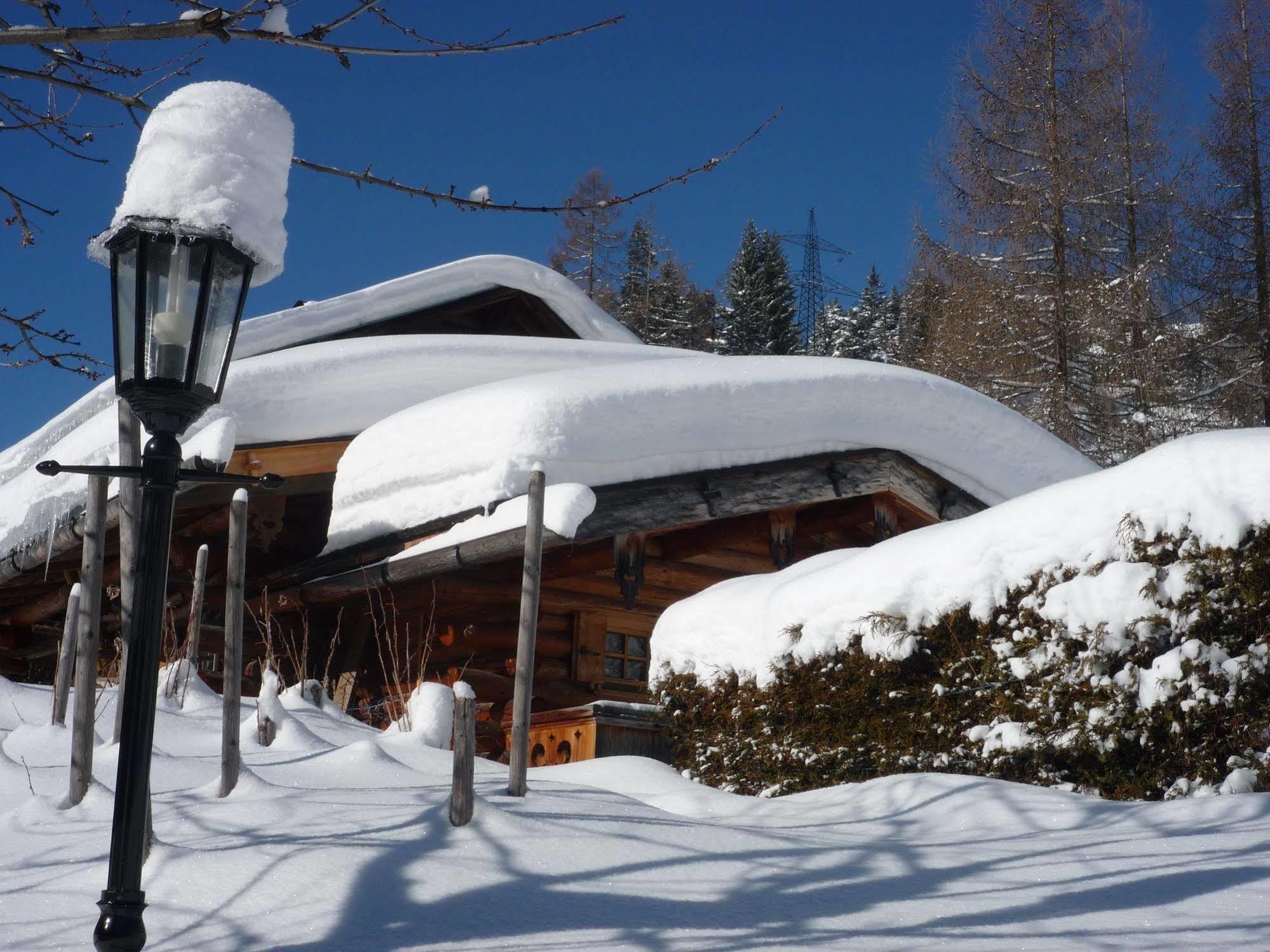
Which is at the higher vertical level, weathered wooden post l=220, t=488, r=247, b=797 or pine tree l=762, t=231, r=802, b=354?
pine tree l=762, t=231, r=802, b=354

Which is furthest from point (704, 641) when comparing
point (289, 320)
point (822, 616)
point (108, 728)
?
point (289, 320)

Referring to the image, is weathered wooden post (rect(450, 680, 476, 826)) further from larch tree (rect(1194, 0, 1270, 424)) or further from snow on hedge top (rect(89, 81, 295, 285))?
larch tree (rect(1194, 0, 1270, 424))

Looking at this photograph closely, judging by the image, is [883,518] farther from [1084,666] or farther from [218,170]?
[218,170]

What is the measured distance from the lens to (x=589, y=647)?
850 cm

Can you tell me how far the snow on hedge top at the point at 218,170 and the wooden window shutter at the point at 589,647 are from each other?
18.8 ft

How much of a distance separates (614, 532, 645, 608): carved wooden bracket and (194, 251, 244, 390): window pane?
171 inches

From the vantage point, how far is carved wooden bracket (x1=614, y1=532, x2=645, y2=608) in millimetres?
7113

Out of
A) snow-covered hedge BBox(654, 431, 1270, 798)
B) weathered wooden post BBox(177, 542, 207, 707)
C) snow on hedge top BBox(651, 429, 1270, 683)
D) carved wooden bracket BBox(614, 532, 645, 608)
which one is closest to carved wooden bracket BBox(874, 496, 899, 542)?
carved wooden bracket BBox(614, 532, 645, 608)

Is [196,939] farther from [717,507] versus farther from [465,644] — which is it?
[465,644]

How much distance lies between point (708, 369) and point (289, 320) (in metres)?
4.45

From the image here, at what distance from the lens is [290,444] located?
25.5 ft

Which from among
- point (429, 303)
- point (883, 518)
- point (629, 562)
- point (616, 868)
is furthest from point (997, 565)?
point (429, 303)

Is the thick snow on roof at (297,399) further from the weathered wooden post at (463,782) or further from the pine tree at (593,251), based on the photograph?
the pine tree at (593,251)

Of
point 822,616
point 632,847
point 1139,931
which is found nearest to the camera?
point 1139,931
